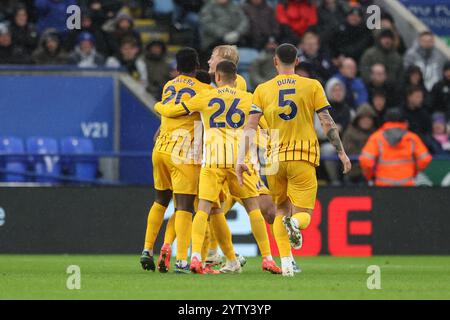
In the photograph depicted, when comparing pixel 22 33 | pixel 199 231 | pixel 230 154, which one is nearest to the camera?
pixel 199 231

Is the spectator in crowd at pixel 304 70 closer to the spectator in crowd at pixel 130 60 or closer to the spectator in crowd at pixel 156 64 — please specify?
the spectator in crowd at pixel 156 64

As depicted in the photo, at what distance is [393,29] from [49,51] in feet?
20.0

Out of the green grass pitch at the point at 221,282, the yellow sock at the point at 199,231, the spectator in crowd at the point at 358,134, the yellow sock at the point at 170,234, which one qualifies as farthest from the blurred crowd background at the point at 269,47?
the yellow sock at the point at 199,231

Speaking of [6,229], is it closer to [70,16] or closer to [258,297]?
[70,16]

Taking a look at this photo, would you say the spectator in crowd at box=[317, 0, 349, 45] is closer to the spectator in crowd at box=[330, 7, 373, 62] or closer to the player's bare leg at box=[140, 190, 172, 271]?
the spectator in crowd at box=[330, 7, 373, 62]

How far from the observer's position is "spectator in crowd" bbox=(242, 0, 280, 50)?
2225 cm

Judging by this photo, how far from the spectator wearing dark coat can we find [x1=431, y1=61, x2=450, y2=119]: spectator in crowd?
2001 millimetres

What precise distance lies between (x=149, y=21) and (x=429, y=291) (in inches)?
495

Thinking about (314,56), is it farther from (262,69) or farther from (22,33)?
(22,33)

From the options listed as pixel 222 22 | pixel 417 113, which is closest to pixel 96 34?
pixel 222 22

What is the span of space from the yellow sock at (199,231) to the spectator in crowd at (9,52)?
8187 millimetres

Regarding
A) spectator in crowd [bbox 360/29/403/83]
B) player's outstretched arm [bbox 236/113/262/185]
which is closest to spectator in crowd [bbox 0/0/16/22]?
spectator in crowd [bbox 360/29/403/83]

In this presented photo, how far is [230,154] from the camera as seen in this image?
1325cm

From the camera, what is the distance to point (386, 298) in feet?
35.1
